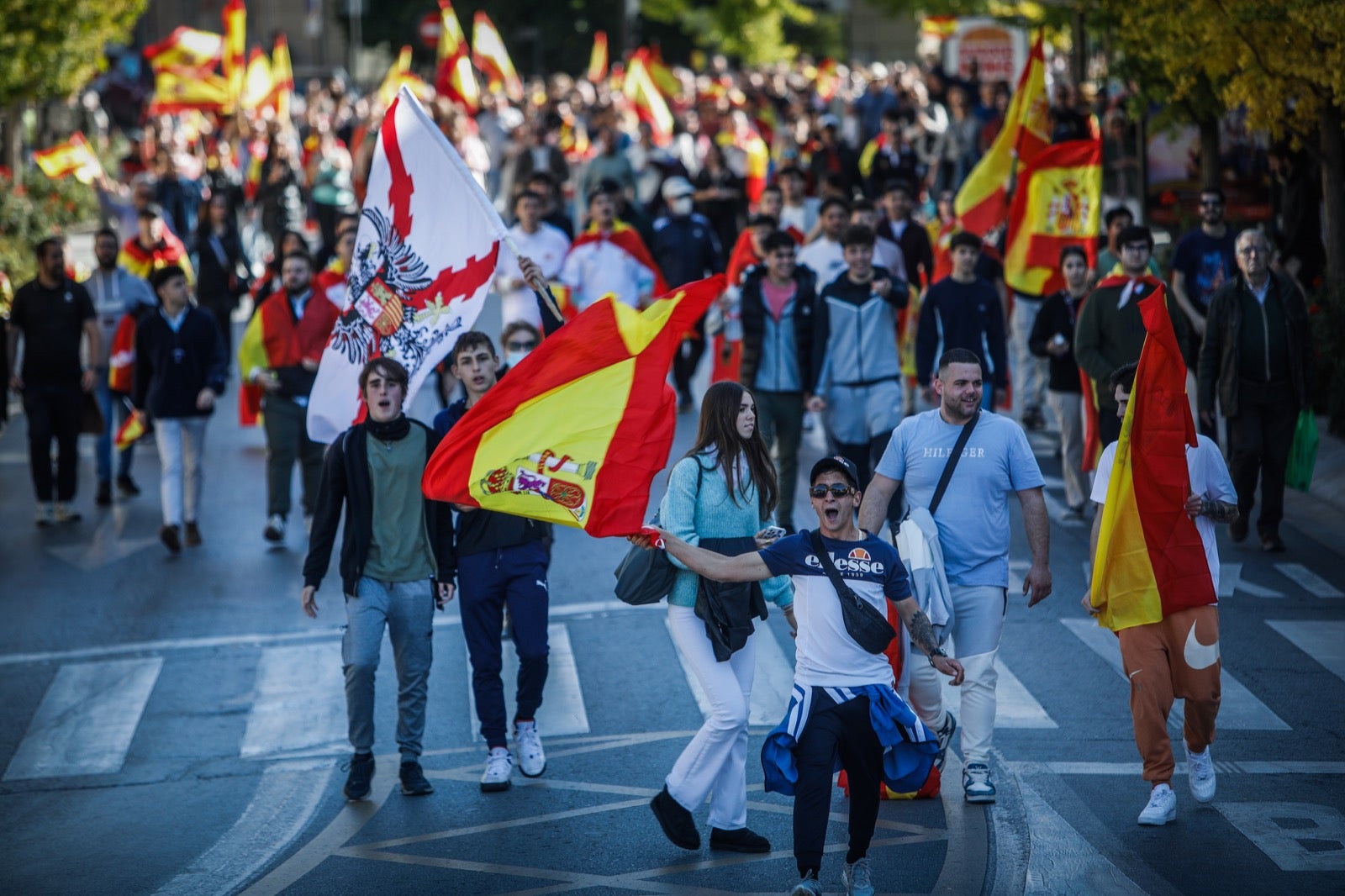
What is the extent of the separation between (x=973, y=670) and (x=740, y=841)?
1.32 m

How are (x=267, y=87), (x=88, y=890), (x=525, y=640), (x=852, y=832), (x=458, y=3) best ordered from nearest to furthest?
(x=852, y=832) → (x=88, y=890) → (x=525, y=640) → (x=267, y=87) → (x=458, y=3)

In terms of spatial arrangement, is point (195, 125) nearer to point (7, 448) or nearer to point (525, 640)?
point (7, 448)

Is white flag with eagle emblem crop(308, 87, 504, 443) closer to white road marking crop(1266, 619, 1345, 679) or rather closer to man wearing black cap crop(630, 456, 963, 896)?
man wearing black cap crop(630, 456, 963, 896)

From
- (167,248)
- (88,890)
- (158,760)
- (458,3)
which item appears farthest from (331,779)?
(458,3)

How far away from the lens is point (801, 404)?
1285 centimetres

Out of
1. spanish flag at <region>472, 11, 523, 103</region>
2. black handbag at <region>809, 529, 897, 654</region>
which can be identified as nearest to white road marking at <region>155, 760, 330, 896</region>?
black handbag at <region>809, 529, 897, 654</region>

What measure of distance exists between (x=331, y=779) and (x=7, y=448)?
10805mm

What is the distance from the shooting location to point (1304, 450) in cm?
1284

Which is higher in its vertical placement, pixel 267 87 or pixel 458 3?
pixel 458 3

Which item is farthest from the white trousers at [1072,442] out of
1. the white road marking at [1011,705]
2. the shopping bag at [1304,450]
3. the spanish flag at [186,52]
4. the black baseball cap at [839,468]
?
the spanish flag at [186,52]

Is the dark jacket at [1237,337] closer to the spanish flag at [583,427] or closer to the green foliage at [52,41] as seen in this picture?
the spanish flag at [583,427]

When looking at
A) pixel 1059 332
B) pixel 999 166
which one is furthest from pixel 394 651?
pixel 999 166

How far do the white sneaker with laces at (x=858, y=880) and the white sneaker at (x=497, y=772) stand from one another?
2159 mm

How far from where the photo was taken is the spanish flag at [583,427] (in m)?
7.85
